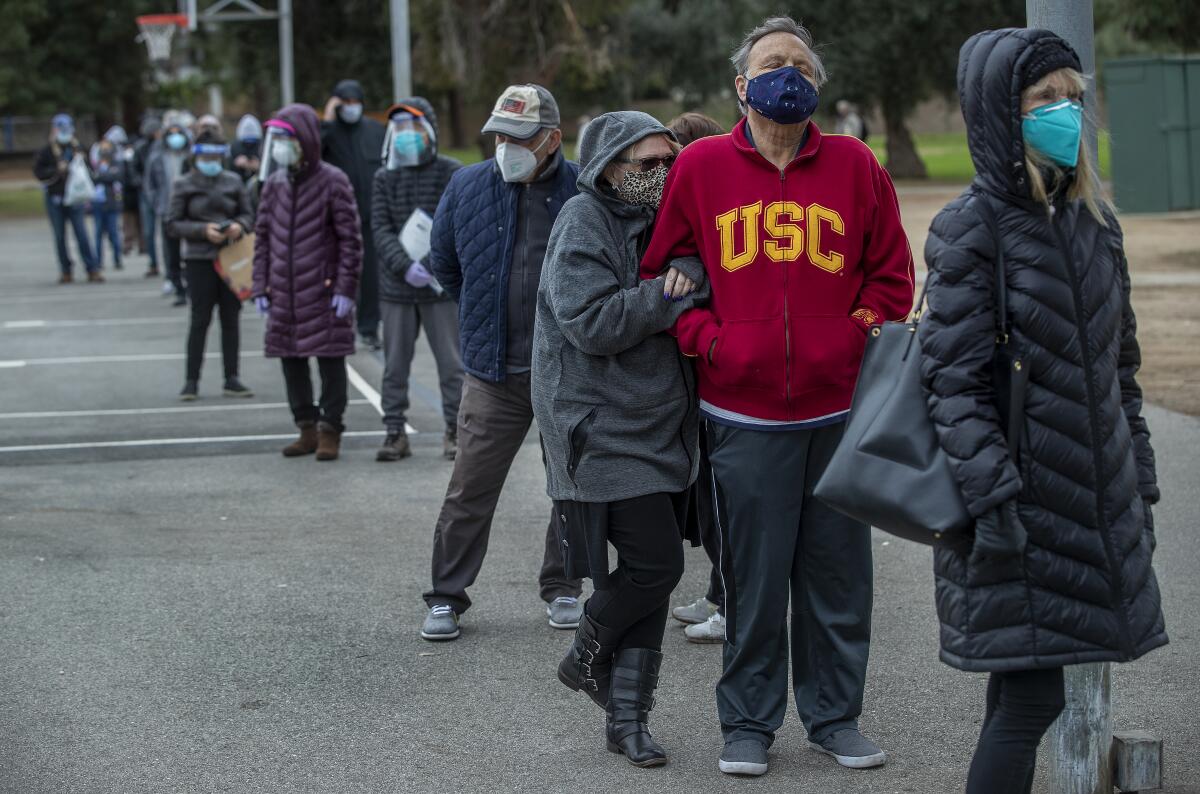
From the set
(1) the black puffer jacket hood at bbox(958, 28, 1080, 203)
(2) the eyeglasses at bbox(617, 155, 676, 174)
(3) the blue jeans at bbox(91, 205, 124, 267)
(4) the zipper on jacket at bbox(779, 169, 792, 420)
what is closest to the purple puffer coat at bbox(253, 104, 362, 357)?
(2) the eyeglasses at bbox(617, 155, 676, 174)

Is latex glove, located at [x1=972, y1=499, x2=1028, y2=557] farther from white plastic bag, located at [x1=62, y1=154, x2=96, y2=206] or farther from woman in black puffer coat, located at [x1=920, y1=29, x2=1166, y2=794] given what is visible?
white plastic bag, located at [x1=62, y1=154, x2=96, y2=206]

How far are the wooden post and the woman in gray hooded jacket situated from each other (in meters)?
1.15

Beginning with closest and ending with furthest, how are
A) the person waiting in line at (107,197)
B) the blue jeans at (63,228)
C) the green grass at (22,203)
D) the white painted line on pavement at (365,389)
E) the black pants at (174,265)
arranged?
the white painted line on pavement at (365,389)
the black pants at (174,265)
the blue jeans at (63,228)
the person waiting in line at (107,197)
the green grass at (22,203)

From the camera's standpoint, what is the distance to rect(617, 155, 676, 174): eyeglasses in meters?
4.64

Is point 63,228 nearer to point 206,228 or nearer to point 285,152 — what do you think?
point 206,228

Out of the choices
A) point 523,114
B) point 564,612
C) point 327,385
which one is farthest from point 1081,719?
point 327,385

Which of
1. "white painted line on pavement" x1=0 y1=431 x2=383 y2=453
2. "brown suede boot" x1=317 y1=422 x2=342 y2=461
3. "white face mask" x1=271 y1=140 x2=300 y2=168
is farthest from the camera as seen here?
"white painted line on pavement" x1=0 y1=431 x2=383 y2=453

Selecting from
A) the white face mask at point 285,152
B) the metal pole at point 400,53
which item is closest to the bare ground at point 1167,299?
the white face mask at point 285,152

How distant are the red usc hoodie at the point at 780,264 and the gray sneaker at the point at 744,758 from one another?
90 centimetres

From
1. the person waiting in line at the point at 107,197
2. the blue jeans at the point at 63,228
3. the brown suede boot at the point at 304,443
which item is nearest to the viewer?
the brown suede boot at the point at 304,443

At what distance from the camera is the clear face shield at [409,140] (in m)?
9.34

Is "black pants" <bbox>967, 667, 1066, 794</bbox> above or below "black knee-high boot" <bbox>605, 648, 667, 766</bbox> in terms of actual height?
above

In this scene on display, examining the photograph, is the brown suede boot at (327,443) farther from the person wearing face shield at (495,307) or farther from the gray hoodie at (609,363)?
the gray hoodie at (609,363)

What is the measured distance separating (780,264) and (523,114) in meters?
1.75
